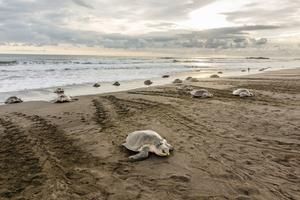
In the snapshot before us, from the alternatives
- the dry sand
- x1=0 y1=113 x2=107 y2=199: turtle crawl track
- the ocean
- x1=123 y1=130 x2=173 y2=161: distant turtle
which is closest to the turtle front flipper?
x1=123 y1=130 x2=173 y2=161: distant turtle

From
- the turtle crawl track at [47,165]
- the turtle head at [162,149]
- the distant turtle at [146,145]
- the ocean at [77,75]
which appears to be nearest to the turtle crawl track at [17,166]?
the turtle crawl track at [47,165]

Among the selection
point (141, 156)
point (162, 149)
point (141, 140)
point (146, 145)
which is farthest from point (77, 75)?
point (141, 156)

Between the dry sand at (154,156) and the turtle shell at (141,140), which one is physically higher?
the turtle shell at (141,140)

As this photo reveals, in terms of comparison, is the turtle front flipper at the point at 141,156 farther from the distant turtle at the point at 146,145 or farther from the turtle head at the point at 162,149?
the turtle head at the point at 162,149

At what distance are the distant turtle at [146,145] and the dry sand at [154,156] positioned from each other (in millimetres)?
160

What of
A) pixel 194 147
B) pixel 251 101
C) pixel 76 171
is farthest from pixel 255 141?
pixel 251 101

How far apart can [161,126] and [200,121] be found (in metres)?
1.34

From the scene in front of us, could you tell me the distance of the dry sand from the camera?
188 inches

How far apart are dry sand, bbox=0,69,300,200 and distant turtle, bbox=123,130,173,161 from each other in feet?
0.52

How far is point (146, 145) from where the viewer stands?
6461mm

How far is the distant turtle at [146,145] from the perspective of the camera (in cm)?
619

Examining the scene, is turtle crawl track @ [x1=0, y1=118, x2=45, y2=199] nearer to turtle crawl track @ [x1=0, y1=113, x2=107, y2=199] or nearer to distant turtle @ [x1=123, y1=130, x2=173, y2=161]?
turtle crawl track @ [x1=0, y1=113, x2=107, y2=199]

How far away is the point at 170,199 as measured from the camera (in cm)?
445

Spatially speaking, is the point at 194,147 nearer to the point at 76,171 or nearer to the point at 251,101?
the point at 76,171
